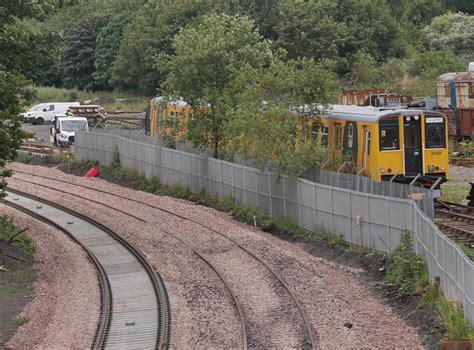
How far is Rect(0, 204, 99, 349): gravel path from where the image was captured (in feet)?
57.7

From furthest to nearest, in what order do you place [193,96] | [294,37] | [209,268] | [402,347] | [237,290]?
[294,37] → [193,96] → [209,268] → [237,290] → [402,347]

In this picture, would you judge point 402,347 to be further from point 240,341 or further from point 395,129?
point 395,129

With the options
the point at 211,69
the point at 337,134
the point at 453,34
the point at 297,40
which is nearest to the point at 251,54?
the point at 211,69

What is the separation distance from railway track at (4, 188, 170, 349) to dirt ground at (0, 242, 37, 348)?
161cm

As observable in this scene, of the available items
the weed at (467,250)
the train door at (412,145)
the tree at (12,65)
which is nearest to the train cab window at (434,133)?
the train door at (412,145)

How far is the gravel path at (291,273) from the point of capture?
57.5ft

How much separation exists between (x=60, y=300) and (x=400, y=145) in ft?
40.3

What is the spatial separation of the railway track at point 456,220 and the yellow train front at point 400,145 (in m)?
0.83

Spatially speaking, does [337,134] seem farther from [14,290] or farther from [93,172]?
[93,172]

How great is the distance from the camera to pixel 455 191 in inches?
1318

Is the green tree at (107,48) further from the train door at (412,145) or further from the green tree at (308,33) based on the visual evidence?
the train door at (412,145)

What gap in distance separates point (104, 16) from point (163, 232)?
213 ft

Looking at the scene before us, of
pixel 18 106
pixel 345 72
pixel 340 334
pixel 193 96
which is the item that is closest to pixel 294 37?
pixel 345 72

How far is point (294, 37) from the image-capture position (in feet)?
234
